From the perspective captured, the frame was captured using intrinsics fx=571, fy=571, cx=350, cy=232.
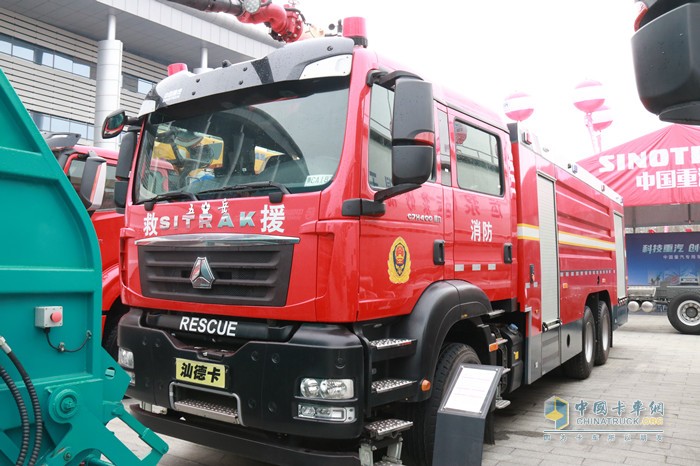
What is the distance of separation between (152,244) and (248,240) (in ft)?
2.79

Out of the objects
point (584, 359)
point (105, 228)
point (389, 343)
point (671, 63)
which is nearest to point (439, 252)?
point (389, 343)

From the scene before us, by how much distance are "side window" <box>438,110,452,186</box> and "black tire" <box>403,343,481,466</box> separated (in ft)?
3.92

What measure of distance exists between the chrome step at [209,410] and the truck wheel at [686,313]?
36.9 feet

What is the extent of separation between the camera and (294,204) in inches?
121

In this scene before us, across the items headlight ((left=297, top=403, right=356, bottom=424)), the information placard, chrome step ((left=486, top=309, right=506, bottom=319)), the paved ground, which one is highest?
chrome step ((left=486, top=309, right=506, bottom=319))

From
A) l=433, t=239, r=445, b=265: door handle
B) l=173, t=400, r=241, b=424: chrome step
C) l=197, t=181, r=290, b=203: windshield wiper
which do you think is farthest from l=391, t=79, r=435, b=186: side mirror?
l=173, t=400, r=241, b=424: chrome step

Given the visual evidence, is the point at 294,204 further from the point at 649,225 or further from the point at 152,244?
the point at 649,225

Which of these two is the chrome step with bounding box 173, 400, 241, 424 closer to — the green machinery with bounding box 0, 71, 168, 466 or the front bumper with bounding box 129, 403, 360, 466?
the front bumper with bounding box 129, 403, 360, 466

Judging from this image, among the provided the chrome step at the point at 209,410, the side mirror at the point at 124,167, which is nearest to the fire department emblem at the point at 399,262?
the chrome step at the point at 209,410

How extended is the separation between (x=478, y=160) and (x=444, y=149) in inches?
23.1

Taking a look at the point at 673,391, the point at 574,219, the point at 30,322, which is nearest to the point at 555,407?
the point at 673,391

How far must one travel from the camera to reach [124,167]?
4160 mm

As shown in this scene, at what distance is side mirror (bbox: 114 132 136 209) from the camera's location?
4.13 metres

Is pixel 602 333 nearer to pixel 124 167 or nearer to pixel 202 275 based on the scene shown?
pixel 202 275
